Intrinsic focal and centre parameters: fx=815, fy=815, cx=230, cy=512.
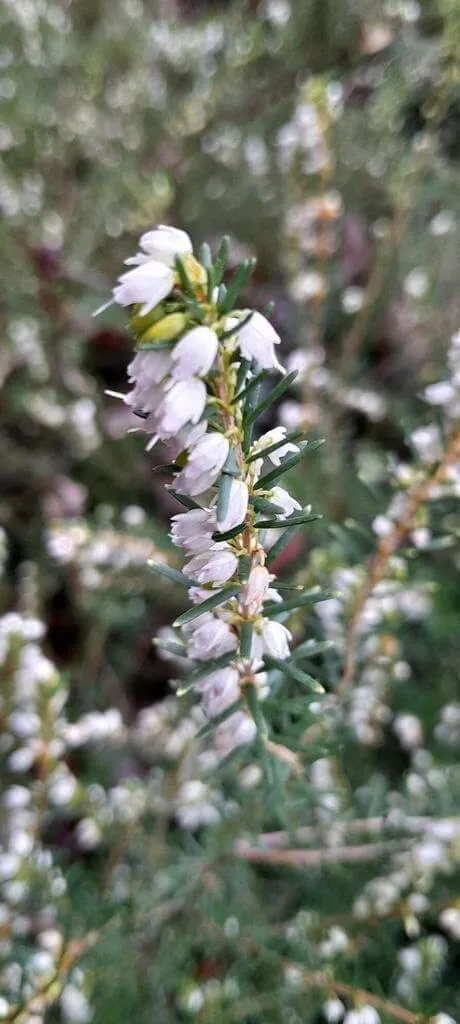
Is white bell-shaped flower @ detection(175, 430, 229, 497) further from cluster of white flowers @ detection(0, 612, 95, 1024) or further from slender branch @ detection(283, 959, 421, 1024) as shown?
slender branch @ detection(283, 959, 421, 1024)

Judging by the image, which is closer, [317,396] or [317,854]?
[317,854]

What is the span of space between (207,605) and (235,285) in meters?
0.24

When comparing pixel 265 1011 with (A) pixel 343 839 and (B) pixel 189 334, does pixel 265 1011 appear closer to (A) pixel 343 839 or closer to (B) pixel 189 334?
(A) pixel 343 839

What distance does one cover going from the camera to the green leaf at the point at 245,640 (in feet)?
2.20

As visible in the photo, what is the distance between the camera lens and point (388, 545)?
1.02 metres

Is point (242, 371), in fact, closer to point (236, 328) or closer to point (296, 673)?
point (236, 328)

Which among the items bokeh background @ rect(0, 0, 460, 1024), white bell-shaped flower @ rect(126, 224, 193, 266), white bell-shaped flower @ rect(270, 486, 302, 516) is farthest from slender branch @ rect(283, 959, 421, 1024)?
white bell-shaped flower @ rect(126, 224, 193, 266)

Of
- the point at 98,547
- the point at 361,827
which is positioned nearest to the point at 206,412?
the point at 98,547

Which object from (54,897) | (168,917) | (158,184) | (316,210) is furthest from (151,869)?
(158,184)

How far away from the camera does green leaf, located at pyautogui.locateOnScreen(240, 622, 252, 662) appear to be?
0.67m

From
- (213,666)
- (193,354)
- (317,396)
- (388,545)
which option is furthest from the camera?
(317,396)

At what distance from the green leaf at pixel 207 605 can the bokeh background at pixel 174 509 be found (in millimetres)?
248

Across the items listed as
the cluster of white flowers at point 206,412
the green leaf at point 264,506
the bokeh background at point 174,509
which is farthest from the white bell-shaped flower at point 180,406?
the bokeh background at point 174,509

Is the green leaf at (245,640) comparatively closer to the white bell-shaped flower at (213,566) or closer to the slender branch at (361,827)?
the white bell-shaped flower at (213,566)
